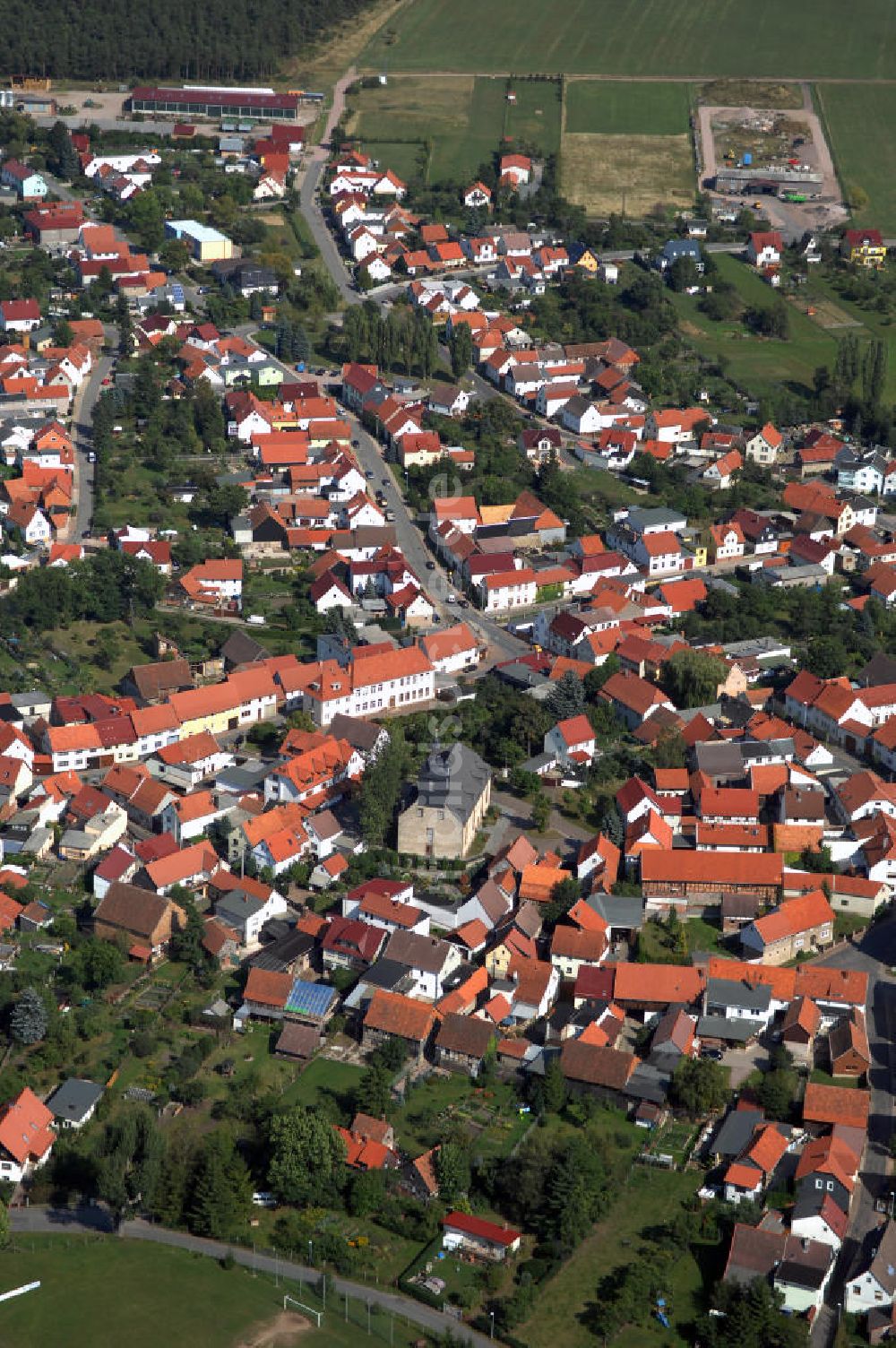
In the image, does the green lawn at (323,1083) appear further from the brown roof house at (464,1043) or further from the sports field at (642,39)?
the sports field at (642,39)

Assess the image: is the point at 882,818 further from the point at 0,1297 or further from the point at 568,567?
the point at 0,1297

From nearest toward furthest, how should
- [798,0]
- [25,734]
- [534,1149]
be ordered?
1. [534,1149]
2. [25,734]
3. [798,0]

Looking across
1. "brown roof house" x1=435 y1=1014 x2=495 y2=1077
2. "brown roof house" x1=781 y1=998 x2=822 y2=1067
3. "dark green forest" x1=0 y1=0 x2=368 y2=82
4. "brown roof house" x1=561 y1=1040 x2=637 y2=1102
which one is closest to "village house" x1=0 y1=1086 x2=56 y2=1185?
"brown roof house" x1=435 y1=1014 x2=495 y2=1077

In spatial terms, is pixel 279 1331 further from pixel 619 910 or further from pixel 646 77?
pixel 646 77

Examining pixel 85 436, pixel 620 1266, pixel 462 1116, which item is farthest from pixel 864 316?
pixel 620 1266

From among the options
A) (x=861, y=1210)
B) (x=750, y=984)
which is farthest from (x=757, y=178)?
(x=861, y=1210)

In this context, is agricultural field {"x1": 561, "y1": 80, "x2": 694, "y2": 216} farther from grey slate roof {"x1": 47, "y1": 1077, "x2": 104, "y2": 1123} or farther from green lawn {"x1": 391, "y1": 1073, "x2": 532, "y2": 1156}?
grey slate roof {"x1": 47, "y1": 1077, "x2": 104, "y2": 1123}

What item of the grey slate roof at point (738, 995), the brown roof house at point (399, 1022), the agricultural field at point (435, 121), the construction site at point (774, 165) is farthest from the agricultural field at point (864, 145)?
the brown roof house at point (399, 1022)
